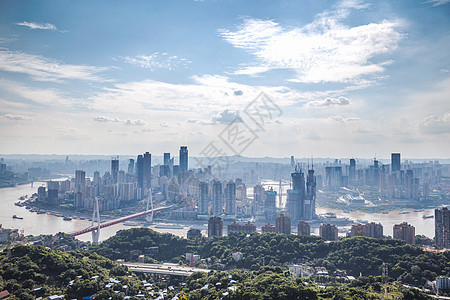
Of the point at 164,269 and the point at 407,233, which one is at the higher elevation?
the point at 407,233

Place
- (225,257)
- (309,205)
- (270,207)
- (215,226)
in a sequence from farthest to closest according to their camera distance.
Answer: (270,207), (309,205), (215,226), (225,257)

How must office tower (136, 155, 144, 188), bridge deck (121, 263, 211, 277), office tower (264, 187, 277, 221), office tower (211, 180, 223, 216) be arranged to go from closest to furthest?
bridge deck (121, 263, 211, 277) < office tower (264, 187, 277, 221) < office tower (211, 180, 223, 216) < office tower (136, 155, 144, 188)

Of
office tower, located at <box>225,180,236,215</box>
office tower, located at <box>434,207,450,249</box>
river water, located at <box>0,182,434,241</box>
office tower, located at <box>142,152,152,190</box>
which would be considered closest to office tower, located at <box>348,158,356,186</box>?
river water, located at <box>0,182,434,241</box>

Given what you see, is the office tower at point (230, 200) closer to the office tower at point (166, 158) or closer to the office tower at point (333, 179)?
the office tower at point (166, 158)

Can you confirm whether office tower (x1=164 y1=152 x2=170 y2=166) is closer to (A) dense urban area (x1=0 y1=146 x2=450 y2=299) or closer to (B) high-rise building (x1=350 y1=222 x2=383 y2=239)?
(A) dense urban area (x1=0 y1=146 x2=450 y2=299)

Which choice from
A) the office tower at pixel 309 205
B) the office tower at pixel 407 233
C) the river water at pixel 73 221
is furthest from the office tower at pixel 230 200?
the office tower at pixel 407 233

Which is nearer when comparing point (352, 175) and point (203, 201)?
point (203, 201)

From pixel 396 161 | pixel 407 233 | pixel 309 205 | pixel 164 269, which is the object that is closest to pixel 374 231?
pixel 407 233

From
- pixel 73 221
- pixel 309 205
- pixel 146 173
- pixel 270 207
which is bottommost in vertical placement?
pixel 73 221

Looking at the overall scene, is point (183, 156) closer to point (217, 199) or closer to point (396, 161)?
point (217, 199)

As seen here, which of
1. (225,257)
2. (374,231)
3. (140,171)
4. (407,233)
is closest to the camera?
(225,257)

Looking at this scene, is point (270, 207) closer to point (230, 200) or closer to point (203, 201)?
point (230, 200)
